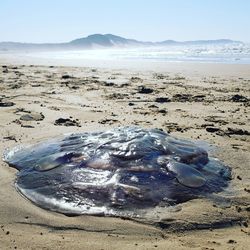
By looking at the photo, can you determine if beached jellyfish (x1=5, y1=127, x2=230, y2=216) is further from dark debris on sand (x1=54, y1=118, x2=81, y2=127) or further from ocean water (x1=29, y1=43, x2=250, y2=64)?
ocean water (x1=29, y1=43, x2=250, y2=64)

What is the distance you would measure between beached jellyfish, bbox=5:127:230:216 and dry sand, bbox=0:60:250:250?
14cm

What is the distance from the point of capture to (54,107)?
26.5 feet

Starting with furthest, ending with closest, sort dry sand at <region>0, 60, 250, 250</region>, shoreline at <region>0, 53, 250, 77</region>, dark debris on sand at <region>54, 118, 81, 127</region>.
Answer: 1. shoreline at <region>0, 53, 250, 77</region>
2. dark debris on sand at <region>54, 118, 81, 127</region>
3. dry sand at <region>0, 60, 250, 250</region>

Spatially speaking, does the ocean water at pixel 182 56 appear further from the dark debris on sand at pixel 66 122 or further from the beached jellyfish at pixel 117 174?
the beached jellyfish at pixel 117 174

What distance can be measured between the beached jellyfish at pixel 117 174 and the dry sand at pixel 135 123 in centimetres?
14

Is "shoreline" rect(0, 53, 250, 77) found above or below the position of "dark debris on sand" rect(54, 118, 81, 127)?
above

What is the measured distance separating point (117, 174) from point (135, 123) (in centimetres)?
305

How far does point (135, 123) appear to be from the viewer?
6.85m

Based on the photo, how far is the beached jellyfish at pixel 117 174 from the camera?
11.8ft

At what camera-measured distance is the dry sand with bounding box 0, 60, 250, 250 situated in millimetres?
3168

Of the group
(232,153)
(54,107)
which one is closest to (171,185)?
(232,153)

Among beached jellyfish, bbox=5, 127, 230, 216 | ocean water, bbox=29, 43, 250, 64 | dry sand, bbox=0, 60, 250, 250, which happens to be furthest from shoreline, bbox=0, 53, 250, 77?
beached jellyfish, bbox=5, 127, 230, 216

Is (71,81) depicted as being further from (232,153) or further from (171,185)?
(171,185)

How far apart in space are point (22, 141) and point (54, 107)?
7.88ft
